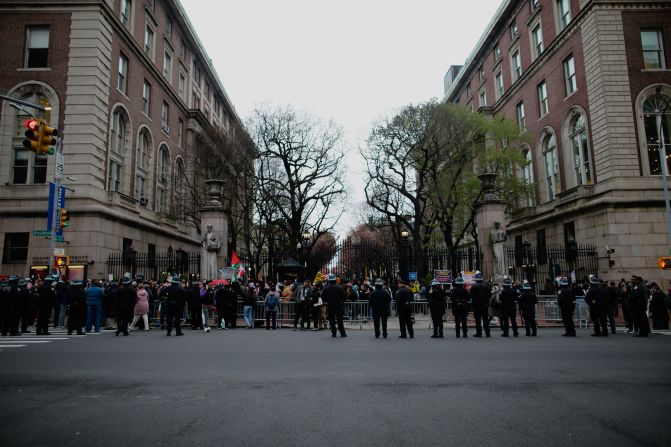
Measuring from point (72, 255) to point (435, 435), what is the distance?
1039 inches

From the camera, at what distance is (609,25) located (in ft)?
92.7

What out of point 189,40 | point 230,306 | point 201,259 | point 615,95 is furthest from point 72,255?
point 615,95

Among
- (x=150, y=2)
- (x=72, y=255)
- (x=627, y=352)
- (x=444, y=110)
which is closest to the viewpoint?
(x=627, y=352)

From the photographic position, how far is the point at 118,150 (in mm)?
31047

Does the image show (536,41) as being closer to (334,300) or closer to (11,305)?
(334,300)

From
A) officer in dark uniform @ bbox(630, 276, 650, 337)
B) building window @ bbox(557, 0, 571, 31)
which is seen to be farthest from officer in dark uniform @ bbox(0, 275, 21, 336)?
building window @ bbox(557, 0, 571, 31)

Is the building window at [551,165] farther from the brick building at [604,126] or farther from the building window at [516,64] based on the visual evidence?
the building window at [516,64]

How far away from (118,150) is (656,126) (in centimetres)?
3477

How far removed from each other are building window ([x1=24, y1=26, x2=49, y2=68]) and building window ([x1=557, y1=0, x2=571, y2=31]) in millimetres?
34310

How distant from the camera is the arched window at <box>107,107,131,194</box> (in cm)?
3002

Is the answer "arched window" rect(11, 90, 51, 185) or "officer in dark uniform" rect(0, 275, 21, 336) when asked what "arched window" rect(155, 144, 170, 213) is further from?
"officer in dark uniform" rect(0, 275, 21, 336)

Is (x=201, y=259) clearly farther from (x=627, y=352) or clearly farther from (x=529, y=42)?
(x=529, y=42)

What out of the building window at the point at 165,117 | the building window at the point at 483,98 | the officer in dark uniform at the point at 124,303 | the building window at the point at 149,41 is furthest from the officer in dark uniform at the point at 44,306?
the building window at the point at 483,98

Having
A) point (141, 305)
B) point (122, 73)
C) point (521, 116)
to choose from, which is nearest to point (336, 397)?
point (141, 305)
